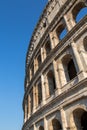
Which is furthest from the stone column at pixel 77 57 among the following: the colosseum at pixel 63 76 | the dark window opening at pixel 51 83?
the dark window opening at pixel 51 83

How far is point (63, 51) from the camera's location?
12.6 m

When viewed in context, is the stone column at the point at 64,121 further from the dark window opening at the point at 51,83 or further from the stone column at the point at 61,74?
the dark window opening at the point at 51,83

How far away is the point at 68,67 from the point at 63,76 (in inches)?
47.2

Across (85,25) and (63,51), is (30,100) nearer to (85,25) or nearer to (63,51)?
(63,51)

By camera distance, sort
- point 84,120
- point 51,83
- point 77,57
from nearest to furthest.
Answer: point 84,120, point 77,57, point 51,83

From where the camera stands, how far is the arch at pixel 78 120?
32.0 ft

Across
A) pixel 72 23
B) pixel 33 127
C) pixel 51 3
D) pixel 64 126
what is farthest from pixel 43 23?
pixel 64 126

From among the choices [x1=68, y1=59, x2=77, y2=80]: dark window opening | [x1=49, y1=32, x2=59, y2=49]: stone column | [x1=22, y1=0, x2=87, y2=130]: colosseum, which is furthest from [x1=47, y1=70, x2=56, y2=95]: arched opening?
[x1=49, y1=32, x2=59, y2=49]: stone column

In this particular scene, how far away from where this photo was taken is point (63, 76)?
12289 mm

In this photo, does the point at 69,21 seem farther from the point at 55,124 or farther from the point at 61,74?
the point at 55,124

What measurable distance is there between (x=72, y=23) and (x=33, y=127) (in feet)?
30.0

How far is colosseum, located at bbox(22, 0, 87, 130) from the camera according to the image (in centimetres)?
993

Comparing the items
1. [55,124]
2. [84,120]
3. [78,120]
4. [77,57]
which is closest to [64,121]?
[78,120]

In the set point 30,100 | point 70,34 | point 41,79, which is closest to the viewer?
point 70,34
